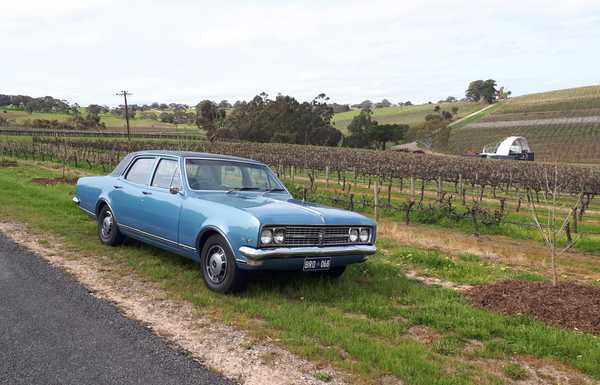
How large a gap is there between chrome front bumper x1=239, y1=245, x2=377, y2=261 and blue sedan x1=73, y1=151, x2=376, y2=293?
0.03 ft

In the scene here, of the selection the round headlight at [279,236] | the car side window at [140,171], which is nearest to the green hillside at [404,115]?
the car side window at [140,171]

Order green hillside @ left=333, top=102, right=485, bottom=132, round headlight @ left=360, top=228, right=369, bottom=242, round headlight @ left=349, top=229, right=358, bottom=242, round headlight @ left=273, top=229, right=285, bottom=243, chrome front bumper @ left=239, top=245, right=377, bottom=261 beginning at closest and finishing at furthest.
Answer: chrome front bumper @ left=239, top=245, right=377, bottom=261 < round headlight @ left=273, top=229, right=285, bottom=243 < round headlight @ left=349, top=229, right=358, bottom=242 < round headlight @ left=360, top=228, right=369, bottom=242 < green hillside @ left=333, top=102, right=485, bottom=132

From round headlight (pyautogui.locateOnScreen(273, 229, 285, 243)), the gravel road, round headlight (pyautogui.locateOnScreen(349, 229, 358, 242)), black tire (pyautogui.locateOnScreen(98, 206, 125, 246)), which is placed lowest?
the gravel road

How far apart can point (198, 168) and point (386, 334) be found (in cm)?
349

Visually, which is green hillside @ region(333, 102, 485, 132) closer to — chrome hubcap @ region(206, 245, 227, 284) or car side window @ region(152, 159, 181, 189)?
car side window @ region(152, 159, 181, 189)

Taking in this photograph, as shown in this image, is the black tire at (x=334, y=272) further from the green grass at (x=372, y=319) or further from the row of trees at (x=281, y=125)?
the row of trees at (x=281, y=125)

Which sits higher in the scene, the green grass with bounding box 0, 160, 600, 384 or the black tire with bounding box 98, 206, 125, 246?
the black tire with bounding box 98, 206, 125, 246

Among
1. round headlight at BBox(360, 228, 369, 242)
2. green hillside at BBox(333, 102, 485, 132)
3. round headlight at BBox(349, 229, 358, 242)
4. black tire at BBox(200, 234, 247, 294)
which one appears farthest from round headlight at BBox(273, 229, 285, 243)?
green hillside at BBox(333, 102, 485, 132)

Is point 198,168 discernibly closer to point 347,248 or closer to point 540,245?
point 347,248

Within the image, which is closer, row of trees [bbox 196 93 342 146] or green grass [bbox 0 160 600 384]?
green grass [bbox 0 160 600 384]

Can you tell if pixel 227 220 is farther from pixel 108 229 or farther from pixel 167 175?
pixel 108 229

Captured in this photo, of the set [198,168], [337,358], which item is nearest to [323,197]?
[198,168]

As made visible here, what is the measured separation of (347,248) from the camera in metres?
6.37

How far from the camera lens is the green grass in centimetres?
446
